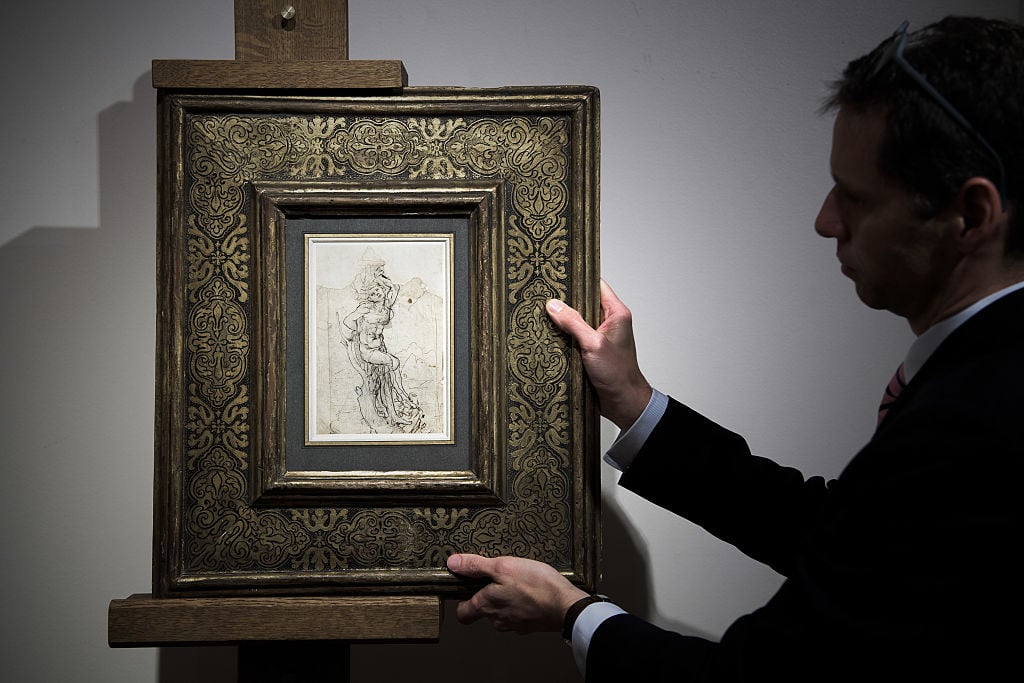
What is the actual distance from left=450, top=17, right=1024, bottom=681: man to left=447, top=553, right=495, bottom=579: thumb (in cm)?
14

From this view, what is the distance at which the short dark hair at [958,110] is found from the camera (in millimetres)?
818

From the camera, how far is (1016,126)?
816mm

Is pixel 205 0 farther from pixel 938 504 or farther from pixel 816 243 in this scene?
pixel 938 504

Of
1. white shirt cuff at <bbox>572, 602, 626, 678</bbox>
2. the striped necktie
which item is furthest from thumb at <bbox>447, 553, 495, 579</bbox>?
the striped necktie

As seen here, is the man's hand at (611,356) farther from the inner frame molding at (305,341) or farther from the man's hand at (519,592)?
the man's hand at (519,592)

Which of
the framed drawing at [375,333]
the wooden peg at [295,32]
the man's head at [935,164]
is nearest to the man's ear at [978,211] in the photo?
the man's head at [935,164]

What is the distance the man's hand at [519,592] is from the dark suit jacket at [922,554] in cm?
17

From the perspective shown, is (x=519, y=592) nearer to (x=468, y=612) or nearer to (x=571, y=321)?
(x=468, y=612)

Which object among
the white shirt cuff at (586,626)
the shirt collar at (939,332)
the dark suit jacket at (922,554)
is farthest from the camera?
the white shirt cuff at (586,626)

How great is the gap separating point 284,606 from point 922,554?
77 cm

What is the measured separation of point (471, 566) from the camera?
1.09 metres

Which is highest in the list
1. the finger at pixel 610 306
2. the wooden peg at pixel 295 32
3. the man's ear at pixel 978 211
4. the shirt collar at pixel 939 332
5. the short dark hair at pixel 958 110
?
the wooden peg at pixel 295 32

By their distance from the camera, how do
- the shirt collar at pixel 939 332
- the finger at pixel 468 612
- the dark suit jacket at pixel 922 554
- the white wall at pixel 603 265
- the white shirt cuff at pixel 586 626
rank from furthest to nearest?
the white wall at pixel 603 265 → the finger at pixel 468 612 → the white shirt cuff at pixel 586 626 → the shirt collar at pixel 939 332 → the dark suit jacket at pixel 922 554

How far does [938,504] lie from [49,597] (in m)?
1.42
